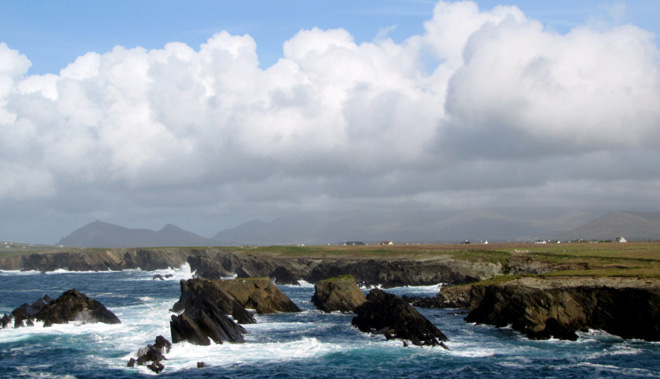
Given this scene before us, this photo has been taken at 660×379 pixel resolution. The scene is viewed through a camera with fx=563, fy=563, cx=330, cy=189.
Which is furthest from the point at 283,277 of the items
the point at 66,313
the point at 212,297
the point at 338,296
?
the point at 66,313

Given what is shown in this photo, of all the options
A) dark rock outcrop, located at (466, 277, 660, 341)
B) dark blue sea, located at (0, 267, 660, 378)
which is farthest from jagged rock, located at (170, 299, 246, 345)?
dark rock outcrop, located at (466, 277, 660, 341)

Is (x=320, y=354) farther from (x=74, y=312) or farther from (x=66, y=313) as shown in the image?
(x=66, y=313)

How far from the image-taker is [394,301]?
197 ft

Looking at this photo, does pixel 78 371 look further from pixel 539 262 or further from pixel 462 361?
pixel 539 262

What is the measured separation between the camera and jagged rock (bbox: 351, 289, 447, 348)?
172 feet

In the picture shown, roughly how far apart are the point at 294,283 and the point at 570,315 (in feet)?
247

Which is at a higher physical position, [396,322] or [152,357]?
[396,322]

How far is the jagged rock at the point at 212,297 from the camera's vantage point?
221 feet

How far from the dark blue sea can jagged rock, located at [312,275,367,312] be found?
413 inches

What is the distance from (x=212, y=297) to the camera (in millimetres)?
73375

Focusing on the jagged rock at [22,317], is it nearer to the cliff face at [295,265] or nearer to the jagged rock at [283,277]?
the jagged rock at [283,277]

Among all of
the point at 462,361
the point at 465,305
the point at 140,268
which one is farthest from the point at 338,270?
the point at 140,268

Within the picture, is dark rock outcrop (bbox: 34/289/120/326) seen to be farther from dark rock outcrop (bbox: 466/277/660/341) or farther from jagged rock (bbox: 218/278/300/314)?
dark rock outcrop (bbox: 466/277/660/341)

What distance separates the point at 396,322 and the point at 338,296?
21889 mm
